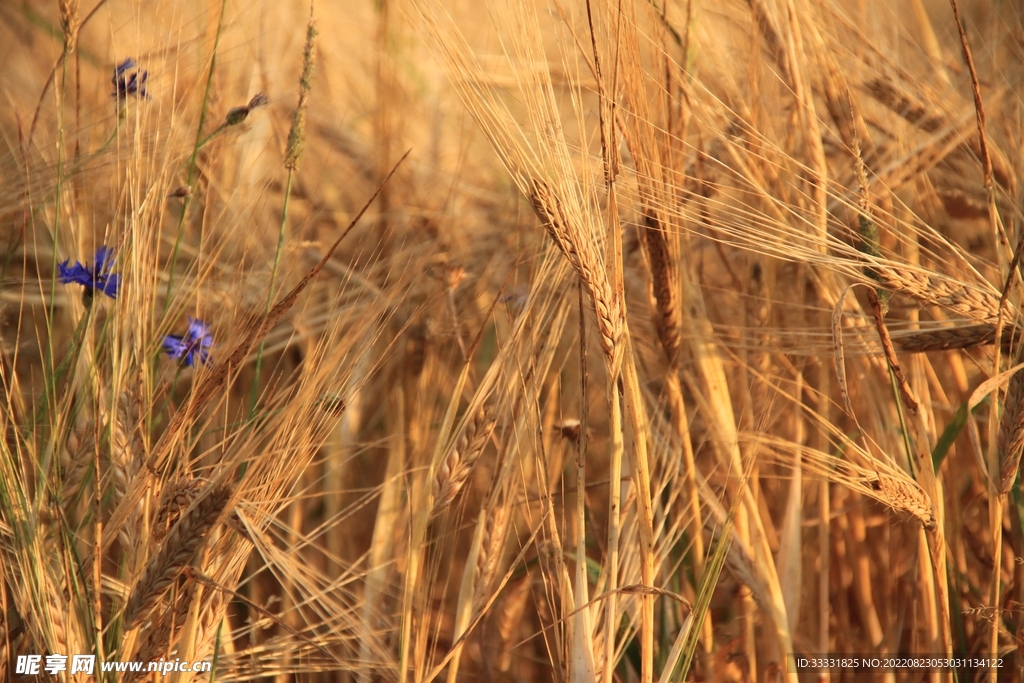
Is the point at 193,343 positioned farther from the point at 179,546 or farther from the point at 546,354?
the point at 546,354

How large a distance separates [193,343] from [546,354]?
358mm

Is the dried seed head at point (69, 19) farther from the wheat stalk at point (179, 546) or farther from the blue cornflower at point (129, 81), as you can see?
the wheat stalk at point (179, 546)

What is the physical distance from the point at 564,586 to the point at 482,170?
981 millimetres

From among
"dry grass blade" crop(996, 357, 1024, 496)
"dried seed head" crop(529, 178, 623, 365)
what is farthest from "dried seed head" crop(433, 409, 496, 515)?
"dry grass blade" crop(996, 357, 1024, 496)

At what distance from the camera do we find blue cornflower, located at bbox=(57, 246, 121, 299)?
28.0 inches

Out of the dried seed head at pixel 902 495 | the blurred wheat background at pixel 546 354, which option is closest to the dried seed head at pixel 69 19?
the blurred wheat background at pixel 546 354

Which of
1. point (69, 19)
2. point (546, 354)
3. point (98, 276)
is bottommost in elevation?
point (546, 354)

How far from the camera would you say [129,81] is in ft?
2.72

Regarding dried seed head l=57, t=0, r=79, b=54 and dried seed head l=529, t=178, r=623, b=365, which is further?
dried seed head l=57, t=0, r=79, b=54

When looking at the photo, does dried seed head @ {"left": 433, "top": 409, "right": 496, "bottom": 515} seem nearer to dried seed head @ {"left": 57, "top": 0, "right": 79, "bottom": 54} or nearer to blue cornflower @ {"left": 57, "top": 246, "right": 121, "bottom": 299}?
blue cornflower @ {"left": 57, "top": 246, "right": 121, "bottom": 299}

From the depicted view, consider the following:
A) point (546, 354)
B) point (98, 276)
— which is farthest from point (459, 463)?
point (98, 276)

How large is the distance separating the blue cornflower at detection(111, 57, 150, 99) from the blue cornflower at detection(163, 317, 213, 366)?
0.26m

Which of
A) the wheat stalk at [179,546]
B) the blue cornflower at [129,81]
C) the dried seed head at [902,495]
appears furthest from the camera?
the blue cornflower at [129,81]

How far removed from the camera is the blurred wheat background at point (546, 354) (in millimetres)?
631
